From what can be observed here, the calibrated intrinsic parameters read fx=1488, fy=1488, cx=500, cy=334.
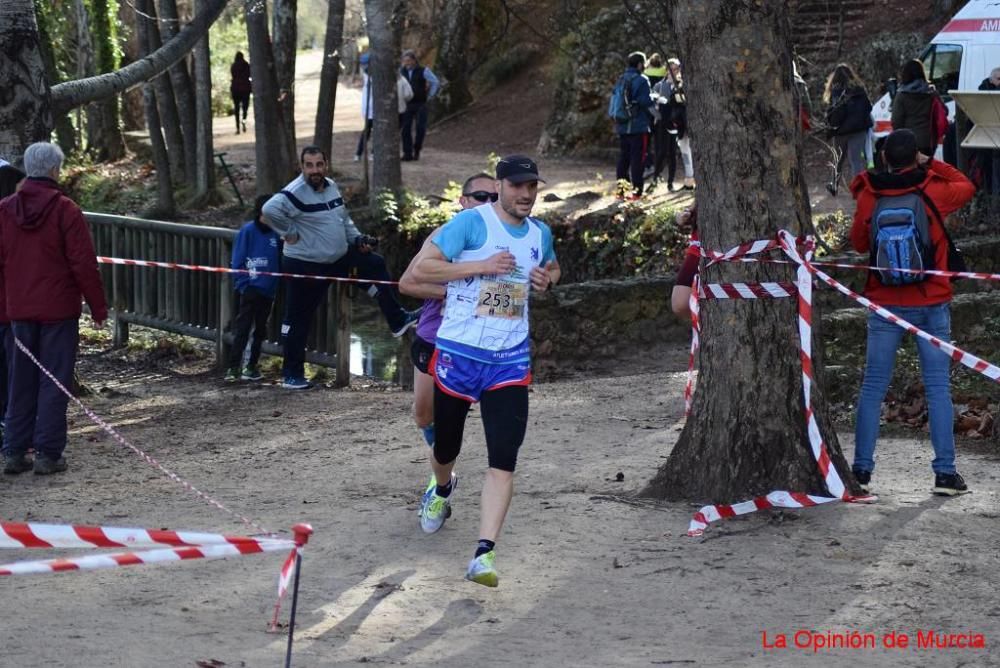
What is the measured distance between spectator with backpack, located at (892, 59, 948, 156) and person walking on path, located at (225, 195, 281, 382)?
8.31m

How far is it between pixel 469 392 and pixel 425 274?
0.56 m

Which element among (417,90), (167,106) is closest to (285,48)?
Answer: (167,106)

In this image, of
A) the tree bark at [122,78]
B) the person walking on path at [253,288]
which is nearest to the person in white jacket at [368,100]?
the tree bark at [122,78]

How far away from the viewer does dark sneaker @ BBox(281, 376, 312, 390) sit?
12.6m

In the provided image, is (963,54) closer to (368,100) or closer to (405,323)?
(368,100)

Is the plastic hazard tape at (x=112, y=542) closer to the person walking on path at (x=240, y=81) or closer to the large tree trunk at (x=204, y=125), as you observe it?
the large tree trunk at (x=204, y=125)

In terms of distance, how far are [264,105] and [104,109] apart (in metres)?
11.2

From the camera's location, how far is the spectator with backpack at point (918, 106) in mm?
17422

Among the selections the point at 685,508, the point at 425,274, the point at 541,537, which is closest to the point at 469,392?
the point at 425,274

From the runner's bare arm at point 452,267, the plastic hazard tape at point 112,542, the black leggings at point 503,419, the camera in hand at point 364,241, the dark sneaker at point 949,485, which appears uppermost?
the runner's bare arm at point 452,267

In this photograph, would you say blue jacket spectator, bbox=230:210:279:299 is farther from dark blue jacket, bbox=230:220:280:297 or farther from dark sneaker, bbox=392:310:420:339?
dark sneaker, bbox=392:310:420:339

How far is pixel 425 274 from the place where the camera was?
21.7 ft

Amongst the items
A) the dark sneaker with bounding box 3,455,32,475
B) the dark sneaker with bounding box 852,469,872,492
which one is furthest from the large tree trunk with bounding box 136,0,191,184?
the dark sneaker with bounding box 852,469,872,492

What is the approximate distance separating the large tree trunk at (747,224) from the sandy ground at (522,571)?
0.98ft
